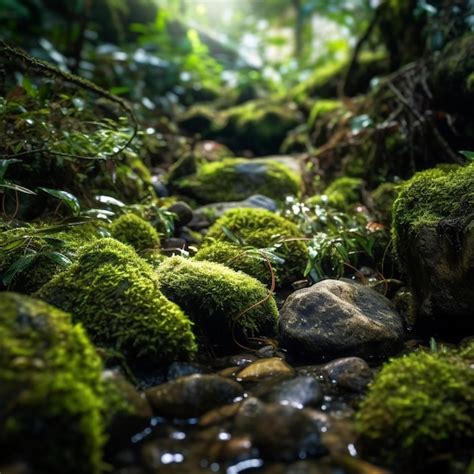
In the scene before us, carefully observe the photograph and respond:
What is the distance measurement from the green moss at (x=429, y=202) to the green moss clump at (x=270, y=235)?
842 millimetres

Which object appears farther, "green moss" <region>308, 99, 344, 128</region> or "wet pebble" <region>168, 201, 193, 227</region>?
"green moss" <region>308, 99, 344, 128</region>

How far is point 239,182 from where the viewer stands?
5.25m

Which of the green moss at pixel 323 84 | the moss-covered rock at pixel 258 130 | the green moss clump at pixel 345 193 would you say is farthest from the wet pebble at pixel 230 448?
the green moss at pixel 323 84

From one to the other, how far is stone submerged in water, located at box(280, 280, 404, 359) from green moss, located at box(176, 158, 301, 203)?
250cm

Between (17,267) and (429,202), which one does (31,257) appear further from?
(429,202)

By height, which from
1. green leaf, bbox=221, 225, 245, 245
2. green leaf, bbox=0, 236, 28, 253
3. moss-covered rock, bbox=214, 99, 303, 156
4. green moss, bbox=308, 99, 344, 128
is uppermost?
green moss, bbox=308, 99, 344, 128

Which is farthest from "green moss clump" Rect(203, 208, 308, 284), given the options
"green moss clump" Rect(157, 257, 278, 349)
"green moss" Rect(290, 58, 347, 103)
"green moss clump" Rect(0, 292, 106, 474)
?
"green moss" Rect(290, 58, 347, 103)

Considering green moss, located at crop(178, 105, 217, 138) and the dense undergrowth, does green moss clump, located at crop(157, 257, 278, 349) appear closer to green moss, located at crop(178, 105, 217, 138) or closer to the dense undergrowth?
the dense undergrowth

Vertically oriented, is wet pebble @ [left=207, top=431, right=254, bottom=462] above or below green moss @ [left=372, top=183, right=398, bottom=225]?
below

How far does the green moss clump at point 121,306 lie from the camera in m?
2.14

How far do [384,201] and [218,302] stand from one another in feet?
7.84

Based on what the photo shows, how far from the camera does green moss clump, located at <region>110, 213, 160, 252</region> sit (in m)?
3.47

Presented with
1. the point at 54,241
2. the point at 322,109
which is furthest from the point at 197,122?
the point at 54,241

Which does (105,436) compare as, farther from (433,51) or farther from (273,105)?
(273,105)
